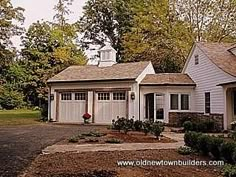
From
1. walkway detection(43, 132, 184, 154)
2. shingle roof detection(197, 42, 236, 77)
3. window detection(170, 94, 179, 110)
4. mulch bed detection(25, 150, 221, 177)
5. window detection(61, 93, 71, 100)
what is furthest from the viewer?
window detection(61, 93, 71, 100)

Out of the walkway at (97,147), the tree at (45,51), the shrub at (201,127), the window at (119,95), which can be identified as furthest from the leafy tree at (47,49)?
the walkway at (97,147)

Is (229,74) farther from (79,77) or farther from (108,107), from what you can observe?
(79,77)

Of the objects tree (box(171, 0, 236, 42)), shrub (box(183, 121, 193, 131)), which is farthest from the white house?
tree (box(171, 0, 236, 42))

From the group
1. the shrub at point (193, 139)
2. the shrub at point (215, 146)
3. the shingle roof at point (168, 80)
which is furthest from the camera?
the shingle roof at point (168, 80)

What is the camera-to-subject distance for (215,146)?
8.68 metres

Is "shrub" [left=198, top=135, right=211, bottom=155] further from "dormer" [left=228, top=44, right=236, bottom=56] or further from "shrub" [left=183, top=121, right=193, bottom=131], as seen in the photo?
"dormer" [left=228, top=44, right=236, bottom=56]

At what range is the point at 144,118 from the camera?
73.9 feet

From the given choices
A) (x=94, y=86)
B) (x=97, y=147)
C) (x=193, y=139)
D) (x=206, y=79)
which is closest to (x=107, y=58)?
(x=94, y=86)

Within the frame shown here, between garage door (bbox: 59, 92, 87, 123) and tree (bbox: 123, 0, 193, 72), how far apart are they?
11.0 meters

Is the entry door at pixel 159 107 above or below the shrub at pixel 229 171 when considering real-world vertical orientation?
above

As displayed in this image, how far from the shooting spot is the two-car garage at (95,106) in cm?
2259

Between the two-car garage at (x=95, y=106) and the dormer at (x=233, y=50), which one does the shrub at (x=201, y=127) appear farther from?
the two-car garage at (x=95, y=106)

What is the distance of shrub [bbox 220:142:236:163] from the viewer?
7911mm

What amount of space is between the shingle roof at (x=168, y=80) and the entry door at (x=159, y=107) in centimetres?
90
